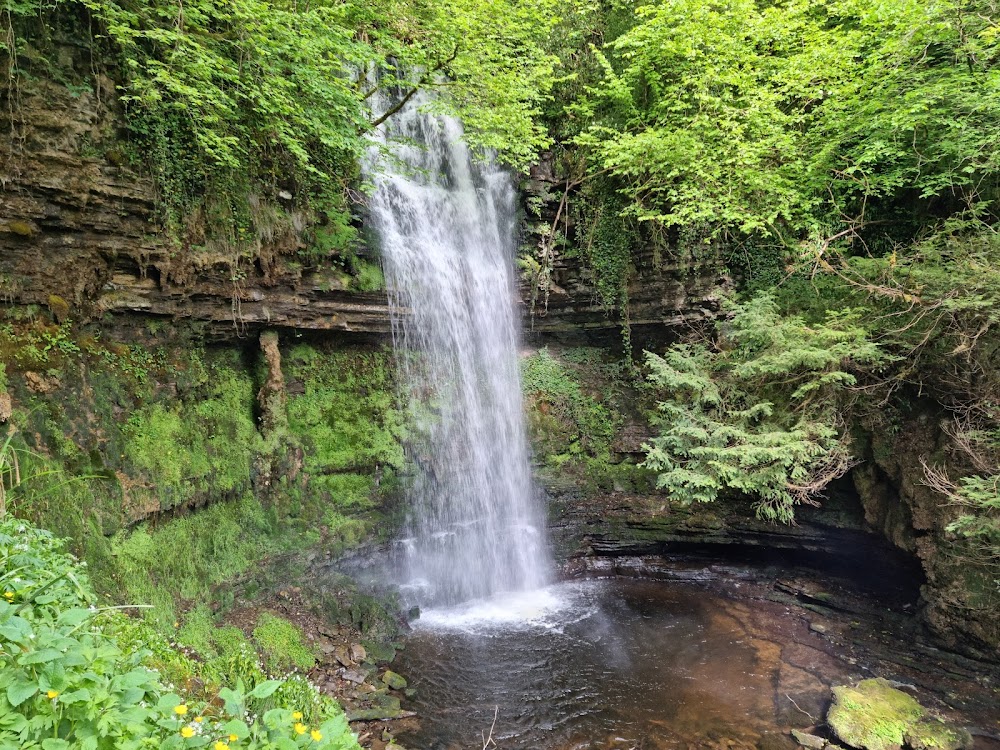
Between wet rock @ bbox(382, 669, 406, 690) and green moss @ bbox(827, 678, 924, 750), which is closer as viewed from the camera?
green moss @ bbox(827, 678, 924, 750)

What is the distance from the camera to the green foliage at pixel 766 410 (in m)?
7.28

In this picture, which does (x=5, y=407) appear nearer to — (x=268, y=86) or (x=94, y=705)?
(x=268, y=86)

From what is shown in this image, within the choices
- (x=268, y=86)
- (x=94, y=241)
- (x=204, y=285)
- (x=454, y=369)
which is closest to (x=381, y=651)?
(x=454, y=369)

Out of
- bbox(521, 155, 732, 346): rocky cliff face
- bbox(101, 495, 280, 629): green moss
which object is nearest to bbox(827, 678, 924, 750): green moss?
bbox(521, 155, 732, 346): rocky cliff face

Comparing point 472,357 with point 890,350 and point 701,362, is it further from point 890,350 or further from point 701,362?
point 890,350

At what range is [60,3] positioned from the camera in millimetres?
5508

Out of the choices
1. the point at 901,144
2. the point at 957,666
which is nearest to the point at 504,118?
the point at 901,144

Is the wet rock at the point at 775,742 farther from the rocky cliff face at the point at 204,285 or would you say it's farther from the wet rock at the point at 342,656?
the wet rock at the point at 342,656

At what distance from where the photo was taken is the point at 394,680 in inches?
252

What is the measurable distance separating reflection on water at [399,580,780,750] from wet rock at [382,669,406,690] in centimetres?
19

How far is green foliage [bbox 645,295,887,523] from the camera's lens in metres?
7.28

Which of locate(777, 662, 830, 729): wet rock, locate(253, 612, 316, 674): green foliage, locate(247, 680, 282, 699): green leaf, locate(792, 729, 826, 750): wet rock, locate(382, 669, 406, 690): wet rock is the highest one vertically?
locate(247, 680, 282, 699): green leaf

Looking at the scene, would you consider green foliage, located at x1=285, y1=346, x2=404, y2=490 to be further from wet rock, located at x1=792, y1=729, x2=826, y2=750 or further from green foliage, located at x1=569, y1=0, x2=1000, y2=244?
wet rock, located at x1=792, y1=729, x2=826, y2=750

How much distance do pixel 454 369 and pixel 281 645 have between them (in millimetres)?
5048
